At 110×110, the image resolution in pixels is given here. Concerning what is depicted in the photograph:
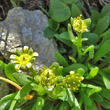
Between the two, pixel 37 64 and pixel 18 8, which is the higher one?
pixel 18 8

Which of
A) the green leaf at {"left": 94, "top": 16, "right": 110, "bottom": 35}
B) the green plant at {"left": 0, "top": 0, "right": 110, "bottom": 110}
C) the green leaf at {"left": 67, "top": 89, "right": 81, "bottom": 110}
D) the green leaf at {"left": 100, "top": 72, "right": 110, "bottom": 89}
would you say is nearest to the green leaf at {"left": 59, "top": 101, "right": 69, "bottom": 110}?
the green plant at {"left": 0, "top": 0, "right": 110, "bottom": 110}

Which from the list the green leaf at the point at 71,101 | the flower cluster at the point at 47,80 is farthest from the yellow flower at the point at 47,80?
the green leaf at the point at 71,101

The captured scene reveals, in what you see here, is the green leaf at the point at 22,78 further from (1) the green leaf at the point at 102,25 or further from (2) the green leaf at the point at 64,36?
(1) the green leaf at the point at 102,25

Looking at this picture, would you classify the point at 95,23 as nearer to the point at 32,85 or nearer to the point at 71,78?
the point at 71,78

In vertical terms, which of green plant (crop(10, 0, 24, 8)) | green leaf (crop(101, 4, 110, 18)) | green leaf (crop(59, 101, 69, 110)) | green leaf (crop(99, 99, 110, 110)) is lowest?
green leaf (crop(99, 99, 110, 110))

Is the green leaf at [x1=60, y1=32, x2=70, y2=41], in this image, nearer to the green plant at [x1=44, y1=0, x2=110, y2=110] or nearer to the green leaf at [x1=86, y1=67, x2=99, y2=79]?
the green plant at [x1=44, y1=0, x2=110, y2=110]

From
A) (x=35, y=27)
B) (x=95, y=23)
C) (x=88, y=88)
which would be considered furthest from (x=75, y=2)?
(x=88, y=88)
